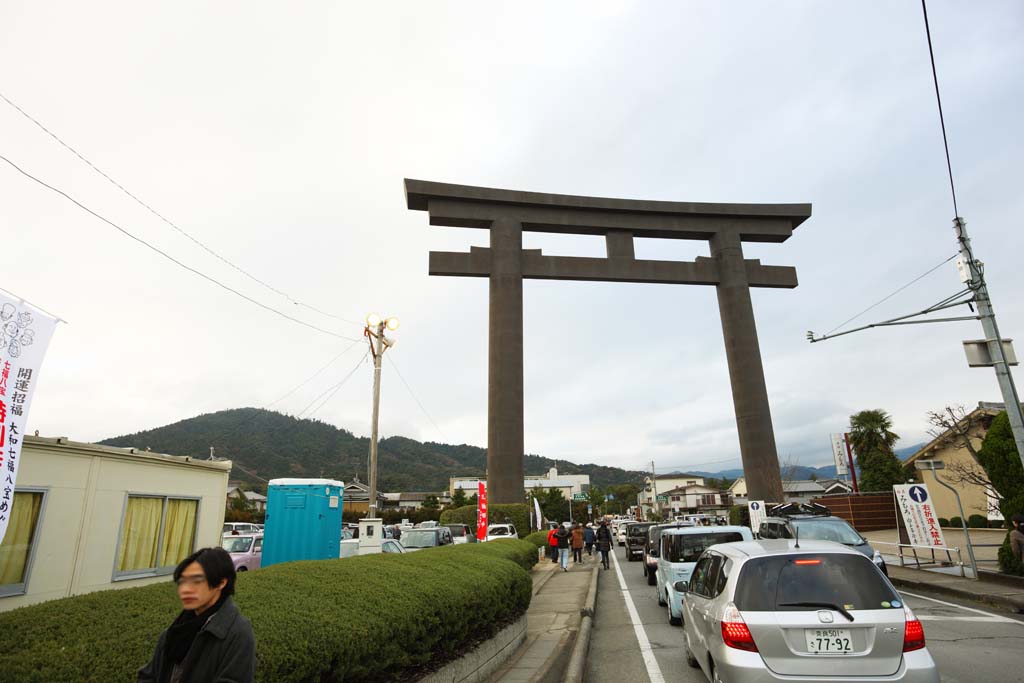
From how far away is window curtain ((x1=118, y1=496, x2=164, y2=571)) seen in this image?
29.1 ft

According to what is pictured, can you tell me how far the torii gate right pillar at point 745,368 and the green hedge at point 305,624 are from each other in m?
25.3

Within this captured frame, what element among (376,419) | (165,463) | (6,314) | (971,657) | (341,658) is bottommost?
(971,657)

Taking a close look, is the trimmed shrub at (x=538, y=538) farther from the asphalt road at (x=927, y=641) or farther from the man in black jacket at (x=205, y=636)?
the man in black jacket at (x=205, y=636)

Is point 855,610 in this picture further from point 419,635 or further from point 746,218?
point 746,218

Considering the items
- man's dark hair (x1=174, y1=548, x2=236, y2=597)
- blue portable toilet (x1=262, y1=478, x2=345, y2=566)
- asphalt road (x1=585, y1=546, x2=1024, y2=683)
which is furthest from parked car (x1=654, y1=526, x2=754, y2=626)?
man's dark hair (x1=174, y1=548, x2=236, y2=597)

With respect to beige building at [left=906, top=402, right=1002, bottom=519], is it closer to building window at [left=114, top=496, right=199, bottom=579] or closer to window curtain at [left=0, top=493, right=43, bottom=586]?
building window at [left=114, top=496, right=199, bottom=579]

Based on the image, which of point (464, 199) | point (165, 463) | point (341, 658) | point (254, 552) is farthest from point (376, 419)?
point (341, 658)

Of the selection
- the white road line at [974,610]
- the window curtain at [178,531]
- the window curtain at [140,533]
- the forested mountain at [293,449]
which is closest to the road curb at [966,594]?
the white road line at [974,610]

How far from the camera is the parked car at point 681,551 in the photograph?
10.2 meters

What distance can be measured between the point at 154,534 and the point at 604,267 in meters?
23.4

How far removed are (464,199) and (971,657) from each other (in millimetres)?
25334

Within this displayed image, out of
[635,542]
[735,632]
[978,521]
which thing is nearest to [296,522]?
[735,632]

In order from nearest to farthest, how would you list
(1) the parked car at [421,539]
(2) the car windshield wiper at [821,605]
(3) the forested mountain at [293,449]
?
1. (2) the car windshield wiper at [821,605]
2. (1) the parked car at [421,539]
3. (3) the forested mountain at [293,449]

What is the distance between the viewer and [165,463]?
977cm
